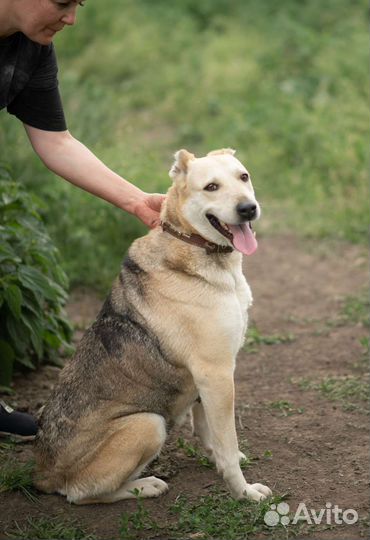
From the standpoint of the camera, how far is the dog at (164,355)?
4227mm

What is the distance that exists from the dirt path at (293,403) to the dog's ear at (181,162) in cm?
157

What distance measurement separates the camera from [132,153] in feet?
29.9

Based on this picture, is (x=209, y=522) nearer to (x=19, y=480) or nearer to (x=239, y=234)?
(x=19, y=480)

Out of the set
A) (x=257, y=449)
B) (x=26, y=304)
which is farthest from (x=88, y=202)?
(x=257, y=449)

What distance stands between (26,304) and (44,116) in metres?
1.22

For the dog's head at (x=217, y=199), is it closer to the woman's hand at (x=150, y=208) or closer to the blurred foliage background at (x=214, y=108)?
the woman's hand at (x=150, y=208)

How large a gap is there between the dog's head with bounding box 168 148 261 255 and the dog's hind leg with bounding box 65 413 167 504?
0.94 metres

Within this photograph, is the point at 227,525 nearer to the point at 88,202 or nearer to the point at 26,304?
the point at 26,304

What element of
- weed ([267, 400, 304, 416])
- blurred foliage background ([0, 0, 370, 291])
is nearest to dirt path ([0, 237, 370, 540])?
weed ([267, 400, 304, 416])

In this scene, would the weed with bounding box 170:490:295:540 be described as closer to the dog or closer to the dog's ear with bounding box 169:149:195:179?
the dog

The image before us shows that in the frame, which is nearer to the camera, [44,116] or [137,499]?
[137,499]

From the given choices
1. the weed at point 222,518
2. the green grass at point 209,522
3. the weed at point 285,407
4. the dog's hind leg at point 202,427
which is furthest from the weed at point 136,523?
the weed at point 285,407

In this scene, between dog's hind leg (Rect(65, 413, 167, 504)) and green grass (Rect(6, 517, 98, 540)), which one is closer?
green grass (Rect(6, 517, 98, 540))

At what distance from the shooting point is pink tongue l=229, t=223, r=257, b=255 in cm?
420
